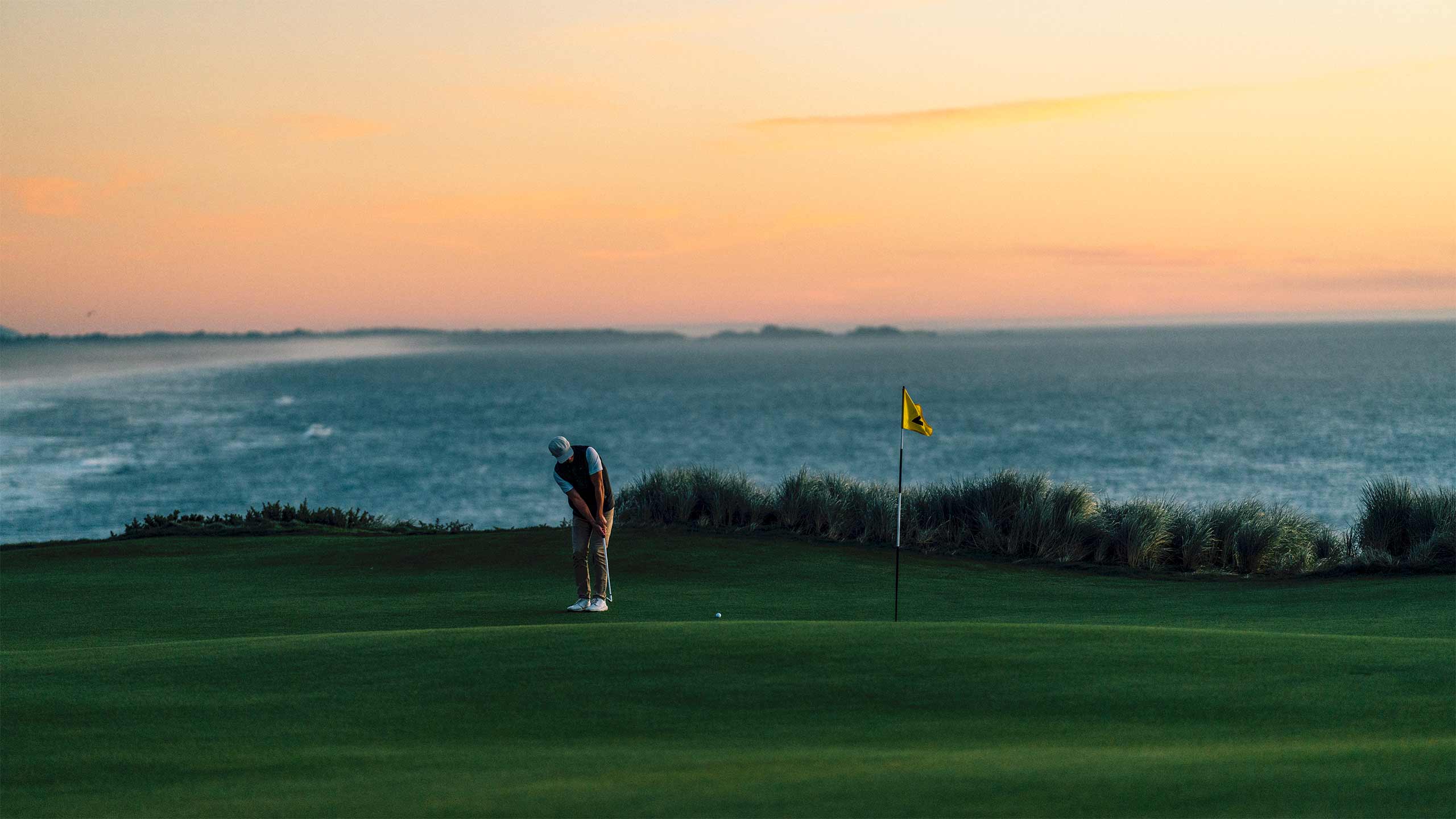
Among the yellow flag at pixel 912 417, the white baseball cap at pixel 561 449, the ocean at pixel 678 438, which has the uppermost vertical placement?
the yellow flag at pixel 912 417

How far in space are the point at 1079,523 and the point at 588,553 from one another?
8.52m

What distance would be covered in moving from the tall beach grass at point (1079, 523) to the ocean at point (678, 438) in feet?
41.4

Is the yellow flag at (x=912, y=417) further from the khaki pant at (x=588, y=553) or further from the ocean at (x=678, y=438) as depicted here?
the ocean at (x=678, y=438)

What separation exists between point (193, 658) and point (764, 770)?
518cm

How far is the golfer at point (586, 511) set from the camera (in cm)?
1261

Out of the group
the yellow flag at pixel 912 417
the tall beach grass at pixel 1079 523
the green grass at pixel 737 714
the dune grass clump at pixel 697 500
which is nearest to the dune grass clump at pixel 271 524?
the dune grass clump at pixel 697 500

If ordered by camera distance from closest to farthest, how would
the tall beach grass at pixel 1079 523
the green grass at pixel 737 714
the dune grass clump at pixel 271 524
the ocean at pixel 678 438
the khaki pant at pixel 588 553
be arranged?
the green grass at pixel 737 714, the khaki pant at pixel 588 553, the tall beach grass at pixel 1079 523, the dune grass clump at pixel 271 524, the ocean at pixel 678 438

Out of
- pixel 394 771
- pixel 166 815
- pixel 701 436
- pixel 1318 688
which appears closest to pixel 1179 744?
pixel 1318 688

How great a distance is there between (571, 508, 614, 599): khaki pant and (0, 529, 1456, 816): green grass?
58 centimetres

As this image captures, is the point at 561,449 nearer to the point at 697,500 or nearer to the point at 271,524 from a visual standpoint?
the point at 697,500

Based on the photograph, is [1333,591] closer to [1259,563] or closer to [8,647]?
[1259,563]

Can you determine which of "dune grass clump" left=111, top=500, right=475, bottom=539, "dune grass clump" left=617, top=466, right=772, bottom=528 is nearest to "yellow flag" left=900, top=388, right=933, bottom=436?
"dune grass clump" left=617, top=466, right=772, bottom=528

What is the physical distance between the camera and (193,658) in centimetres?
973

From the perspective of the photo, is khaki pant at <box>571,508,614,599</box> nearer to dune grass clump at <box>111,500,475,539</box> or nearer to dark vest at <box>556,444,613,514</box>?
dark vest at <box>556,444,613,514</box>
